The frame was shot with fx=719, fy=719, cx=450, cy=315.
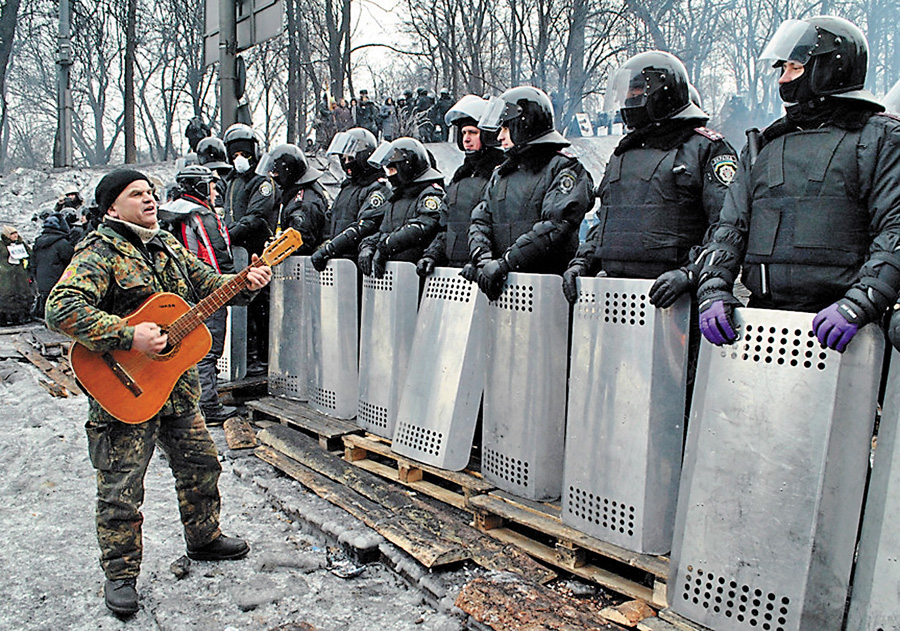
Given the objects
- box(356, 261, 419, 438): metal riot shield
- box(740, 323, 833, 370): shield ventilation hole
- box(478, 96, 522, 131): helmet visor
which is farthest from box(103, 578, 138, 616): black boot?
box(478, 96, 522, 131): helmet visor

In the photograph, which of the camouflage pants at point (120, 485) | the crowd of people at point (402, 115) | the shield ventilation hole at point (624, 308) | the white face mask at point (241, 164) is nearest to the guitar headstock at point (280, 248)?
the camouflage pants at point (120, 485)

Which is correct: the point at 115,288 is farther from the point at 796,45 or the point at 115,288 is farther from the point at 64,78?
the point at 64,78

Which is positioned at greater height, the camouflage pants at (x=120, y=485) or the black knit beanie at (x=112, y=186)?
the black knit beanie at (x=112, y=186)

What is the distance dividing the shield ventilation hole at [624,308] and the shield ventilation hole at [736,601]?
3.54ft

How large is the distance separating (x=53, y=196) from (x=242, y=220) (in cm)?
1506

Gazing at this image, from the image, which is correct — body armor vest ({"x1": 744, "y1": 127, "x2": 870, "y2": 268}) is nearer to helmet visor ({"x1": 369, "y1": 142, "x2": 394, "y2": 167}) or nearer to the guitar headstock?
the guitar headstock

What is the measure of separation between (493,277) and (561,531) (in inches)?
54.5

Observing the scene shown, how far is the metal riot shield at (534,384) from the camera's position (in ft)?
12.6

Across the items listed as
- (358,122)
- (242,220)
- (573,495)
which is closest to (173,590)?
(573,495)

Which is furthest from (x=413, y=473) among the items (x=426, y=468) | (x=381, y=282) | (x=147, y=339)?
(x=147, y=339)

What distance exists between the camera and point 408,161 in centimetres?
547

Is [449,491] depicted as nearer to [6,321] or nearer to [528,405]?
[528,405]

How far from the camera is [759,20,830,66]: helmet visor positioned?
2727 millimetres

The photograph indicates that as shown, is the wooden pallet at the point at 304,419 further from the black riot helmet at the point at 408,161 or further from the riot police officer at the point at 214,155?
the riot police officer at the point at 214,155
